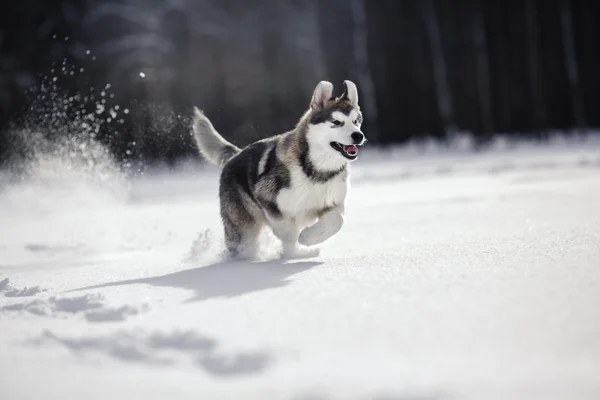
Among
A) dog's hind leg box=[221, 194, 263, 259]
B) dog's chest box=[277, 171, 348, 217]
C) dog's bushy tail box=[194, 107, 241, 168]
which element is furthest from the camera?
dog's bushy tail box=[194, 107, 241, 168]

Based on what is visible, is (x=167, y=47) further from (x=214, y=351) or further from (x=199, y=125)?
(x=214, y=351)

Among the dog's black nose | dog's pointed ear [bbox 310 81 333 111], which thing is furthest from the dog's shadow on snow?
dog's pointed ear [bbox 310 81 333 111]

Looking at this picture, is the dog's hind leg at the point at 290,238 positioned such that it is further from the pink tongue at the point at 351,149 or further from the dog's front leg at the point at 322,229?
the pink tongue at the point at 351,149

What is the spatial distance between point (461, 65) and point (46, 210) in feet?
46.8

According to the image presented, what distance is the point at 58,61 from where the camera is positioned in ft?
59.8

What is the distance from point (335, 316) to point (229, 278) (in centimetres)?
126

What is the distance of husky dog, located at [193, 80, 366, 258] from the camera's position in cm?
434

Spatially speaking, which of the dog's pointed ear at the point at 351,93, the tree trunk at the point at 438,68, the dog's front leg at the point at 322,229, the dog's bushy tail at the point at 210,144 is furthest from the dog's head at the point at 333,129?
the tree trunk at the point at 438,68

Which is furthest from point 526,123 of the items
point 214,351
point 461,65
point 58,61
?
point 214,351

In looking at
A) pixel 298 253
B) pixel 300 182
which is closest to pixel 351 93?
pixel 300 182

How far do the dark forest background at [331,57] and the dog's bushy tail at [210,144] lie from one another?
1199cm

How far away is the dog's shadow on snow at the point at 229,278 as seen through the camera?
126 inches

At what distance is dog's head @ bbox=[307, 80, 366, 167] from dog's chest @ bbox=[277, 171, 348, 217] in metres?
0.17

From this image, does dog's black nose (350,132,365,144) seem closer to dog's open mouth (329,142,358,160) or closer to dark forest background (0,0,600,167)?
dog's open mouth (329,142,358,160)
